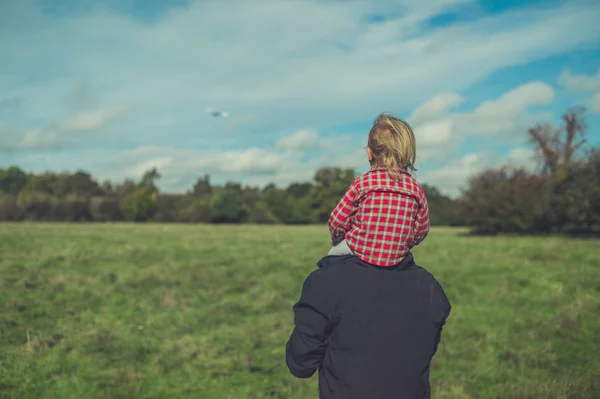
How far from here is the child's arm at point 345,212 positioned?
219cm

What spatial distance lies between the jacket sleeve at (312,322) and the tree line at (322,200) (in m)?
30.7

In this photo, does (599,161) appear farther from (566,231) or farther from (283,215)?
(283,215)

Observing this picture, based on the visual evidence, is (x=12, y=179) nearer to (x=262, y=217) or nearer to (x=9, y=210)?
(x=9, y=210)

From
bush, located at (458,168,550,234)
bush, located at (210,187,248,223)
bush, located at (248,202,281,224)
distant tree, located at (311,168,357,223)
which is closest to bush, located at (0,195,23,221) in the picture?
bush, located at (210,187,248,223)

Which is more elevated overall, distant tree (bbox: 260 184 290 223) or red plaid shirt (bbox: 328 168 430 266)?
distant tree (bbox: 260 184 290 223)

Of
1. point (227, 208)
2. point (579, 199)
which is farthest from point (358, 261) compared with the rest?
point (227, 208)

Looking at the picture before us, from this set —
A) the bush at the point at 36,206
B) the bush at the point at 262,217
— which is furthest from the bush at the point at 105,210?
the bush at the point at 262,217

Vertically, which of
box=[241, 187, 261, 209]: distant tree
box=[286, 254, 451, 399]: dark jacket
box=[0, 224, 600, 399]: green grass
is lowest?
box=[0, 224, 600, 399]: green grass

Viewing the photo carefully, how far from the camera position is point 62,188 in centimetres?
7094

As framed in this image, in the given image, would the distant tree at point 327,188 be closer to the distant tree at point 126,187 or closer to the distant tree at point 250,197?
the distant tree at point 250,197

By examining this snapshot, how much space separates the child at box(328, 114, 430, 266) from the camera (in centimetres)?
215

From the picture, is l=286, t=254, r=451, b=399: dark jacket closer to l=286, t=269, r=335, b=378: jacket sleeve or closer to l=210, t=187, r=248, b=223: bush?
l=286, t=269, r=335, b=378: jacket sleeve

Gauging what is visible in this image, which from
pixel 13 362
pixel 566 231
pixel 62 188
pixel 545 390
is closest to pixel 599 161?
pixel 566 231

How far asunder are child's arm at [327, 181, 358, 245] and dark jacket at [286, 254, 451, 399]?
148 mm
